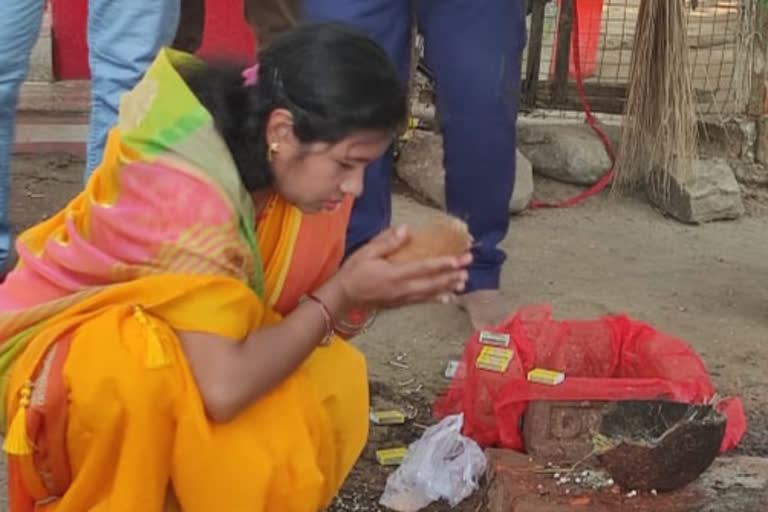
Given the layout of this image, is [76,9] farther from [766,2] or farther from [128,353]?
[128,353]

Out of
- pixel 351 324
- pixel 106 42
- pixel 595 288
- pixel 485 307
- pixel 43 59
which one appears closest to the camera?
pixel 351 324

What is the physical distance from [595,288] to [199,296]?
1.96 meters

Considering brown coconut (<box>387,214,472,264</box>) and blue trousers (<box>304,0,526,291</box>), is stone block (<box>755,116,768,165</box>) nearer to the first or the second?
blue trousers (<box>304,0,526,291</box>)

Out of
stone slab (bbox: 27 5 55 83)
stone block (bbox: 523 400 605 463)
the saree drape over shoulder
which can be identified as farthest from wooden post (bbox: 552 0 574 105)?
the saree drape over shoulder

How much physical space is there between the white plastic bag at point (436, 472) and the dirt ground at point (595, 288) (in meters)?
0.04

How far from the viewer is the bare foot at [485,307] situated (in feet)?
10.5

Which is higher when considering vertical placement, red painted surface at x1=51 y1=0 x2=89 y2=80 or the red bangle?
the red bangle

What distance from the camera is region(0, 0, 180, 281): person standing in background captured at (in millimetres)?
2908

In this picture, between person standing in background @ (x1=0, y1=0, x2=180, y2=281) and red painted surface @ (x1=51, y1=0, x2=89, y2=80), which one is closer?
person standing in background @ (x1=0, y1=0, x2=180, y2=281)

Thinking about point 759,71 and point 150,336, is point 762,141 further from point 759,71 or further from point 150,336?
point 150,336

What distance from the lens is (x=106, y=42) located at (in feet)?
9.57

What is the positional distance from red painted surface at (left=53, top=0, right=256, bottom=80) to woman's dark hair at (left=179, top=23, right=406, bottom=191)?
288 centimetres

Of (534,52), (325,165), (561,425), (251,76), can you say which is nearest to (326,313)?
(325,165)

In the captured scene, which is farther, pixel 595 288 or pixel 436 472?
pixel 595 288
